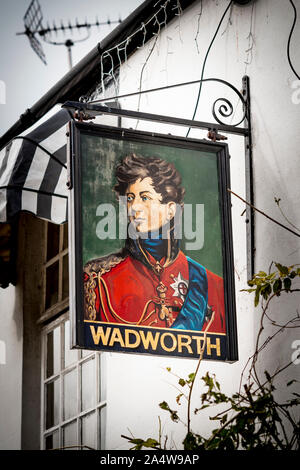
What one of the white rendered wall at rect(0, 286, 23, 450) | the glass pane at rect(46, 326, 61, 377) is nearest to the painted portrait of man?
the glass pane at rect(46, 326, 61, 377)

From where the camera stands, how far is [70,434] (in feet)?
27.3

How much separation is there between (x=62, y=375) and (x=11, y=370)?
2.58 feet

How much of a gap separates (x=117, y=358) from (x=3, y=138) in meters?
4.00

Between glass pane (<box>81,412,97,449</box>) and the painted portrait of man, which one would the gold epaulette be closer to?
the painted portrait of man

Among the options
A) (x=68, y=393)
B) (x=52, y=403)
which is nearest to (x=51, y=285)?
(x=52, y=403)

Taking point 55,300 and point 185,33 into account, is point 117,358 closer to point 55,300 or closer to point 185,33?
point 55,300

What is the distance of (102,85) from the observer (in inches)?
335

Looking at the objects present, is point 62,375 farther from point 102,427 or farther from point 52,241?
point 52,241

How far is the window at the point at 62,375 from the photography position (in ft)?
26.3

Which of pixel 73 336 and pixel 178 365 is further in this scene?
pixel 178 365

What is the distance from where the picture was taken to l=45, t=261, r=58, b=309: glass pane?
9.62 meters
